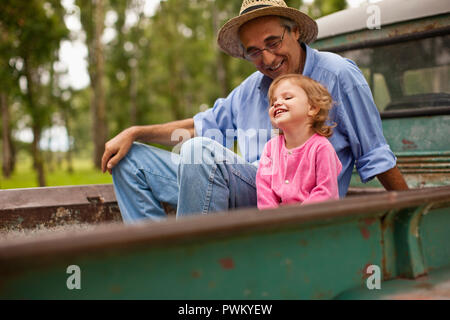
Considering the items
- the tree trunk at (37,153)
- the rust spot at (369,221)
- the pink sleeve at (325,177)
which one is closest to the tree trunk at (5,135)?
the tree trunk at (37,153)

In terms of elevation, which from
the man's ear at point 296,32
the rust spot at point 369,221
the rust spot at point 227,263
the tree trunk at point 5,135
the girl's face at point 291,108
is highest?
the tree trunk at point 5,135

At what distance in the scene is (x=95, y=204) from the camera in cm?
264

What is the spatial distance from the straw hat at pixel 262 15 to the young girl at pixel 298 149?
1.43 ft

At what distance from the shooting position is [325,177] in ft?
6.19

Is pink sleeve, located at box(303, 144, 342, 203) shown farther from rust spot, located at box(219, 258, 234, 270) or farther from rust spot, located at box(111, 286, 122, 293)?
rust spot, located at box(111, 286, 122, 293)

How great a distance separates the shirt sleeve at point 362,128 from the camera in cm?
209

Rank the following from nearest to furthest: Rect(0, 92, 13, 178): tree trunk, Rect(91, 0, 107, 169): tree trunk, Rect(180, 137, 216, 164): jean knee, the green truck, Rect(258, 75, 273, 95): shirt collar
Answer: the green truck
Rect(180, 137, 216, 164): jean knee
Rect(258, 75, 273, 95): shirt collar
Rect(91, 0, 107, 169): tree trunk
Rect(0, 92, 13, 178): tree trunk

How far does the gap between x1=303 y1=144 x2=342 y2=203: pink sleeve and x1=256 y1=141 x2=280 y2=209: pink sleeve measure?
179 mm

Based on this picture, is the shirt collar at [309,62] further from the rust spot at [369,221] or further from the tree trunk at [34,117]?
the tree trunk at [34,117]

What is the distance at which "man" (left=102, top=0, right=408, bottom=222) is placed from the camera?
2.02 meters

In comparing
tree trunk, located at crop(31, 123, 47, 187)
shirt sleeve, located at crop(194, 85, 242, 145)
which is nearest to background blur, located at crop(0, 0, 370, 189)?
tree trunk, located at crop(31, 123, 47, 187)

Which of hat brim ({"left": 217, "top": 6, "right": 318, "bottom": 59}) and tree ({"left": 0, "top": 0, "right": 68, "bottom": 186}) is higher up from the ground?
tree ({"left": 0, "top": 0, "right": 68, "bottom": 186})

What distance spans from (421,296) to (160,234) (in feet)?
3.04

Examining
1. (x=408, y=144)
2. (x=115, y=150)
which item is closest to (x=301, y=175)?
(x=115, y=150)
